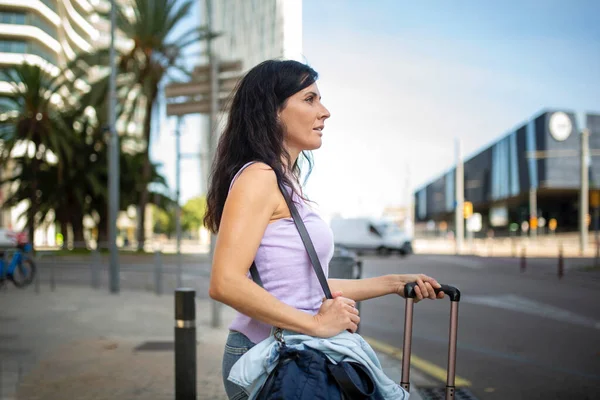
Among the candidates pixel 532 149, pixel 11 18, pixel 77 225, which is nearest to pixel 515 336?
pixel 77 225

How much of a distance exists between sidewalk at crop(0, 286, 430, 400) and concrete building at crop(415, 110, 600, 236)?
121 feet

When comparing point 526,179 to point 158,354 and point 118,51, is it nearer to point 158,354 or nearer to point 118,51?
point 118,51

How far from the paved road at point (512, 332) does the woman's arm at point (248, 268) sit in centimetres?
371

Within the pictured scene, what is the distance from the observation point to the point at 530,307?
9.97m

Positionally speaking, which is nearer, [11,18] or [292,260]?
[292,260]

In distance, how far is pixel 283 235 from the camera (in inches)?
62.7

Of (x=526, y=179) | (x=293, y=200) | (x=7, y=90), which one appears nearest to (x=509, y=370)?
(x=293, y=200)

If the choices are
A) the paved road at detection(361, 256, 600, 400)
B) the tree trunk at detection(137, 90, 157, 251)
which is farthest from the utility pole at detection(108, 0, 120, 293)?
the tree trunk at detection(137, 90, 157, 251)

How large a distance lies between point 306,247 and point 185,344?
2.57m

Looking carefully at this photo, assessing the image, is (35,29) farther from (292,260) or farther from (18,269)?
(292,260)

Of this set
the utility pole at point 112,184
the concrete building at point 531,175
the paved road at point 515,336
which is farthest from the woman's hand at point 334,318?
the concrete building at point 531,175

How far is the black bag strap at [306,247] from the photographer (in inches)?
61.9

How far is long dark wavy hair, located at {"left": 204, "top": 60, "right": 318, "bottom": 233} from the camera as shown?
1723mm

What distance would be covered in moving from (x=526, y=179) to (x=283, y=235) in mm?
64494
